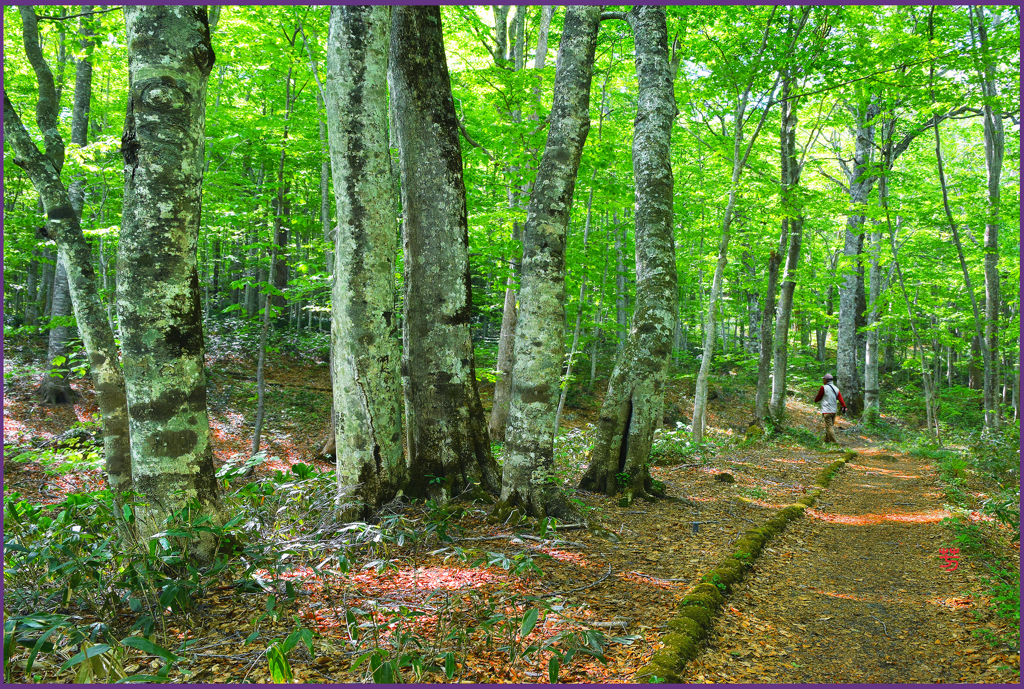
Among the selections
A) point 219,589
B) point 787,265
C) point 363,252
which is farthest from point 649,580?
point 787,265

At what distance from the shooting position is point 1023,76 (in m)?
6.17

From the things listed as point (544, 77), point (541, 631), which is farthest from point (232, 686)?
point (544, 77)

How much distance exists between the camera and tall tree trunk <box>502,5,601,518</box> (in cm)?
483

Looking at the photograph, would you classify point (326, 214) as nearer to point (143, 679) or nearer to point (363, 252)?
point (363, 252)

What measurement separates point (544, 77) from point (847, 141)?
19312 millimetres

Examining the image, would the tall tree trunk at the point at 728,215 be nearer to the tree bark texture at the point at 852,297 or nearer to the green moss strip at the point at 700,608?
the green moss strip at the point at 700,608

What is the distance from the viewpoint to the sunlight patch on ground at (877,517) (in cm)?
610

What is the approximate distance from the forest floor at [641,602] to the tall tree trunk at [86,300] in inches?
78.3

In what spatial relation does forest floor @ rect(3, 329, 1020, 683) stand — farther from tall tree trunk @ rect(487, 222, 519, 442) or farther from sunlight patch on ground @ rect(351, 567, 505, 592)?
tall tree trunk @ rect(487, 222, 519, 442)

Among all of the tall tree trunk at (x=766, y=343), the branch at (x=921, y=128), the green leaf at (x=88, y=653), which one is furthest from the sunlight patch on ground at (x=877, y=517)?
the branch at (x=921, y=128)

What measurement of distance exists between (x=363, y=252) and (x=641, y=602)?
329 centimetres

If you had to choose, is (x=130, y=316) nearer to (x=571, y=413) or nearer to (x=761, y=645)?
(x=761, y=645)

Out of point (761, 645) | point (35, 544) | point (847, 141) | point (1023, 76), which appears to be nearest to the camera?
point (35, 544)

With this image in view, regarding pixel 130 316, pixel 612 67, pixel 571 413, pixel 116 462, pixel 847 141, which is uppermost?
pixel 847 141
